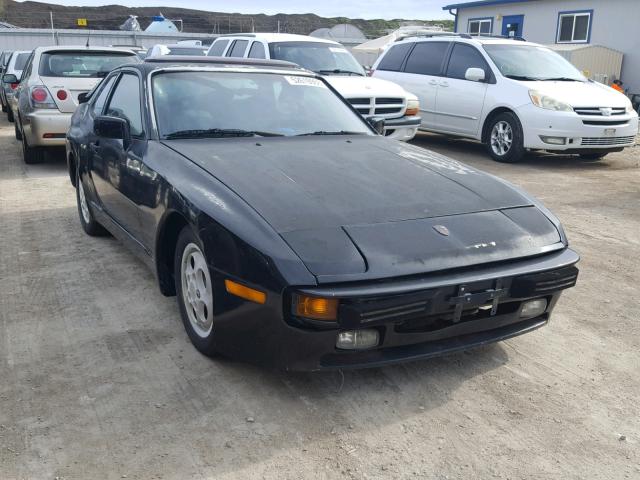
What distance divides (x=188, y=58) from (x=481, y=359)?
9.66 feet

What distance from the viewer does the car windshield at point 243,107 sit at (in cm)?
426

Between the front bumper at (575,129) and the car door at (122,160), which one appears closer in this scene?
the car door at (122,160)

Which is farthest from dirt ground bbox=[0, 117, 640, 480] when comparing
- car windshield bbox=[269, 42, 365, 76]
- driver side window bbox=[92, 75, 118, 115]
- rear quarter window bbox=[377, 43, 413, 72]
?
rear quarter window bbox=[377, 43, 413, 72]

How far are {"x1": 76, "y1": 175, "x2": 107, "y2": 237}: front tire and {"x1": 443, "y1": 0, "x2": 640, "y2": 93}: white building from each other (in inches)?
715

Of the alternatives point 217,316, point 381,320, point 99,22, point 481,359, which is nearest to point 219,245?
point 217,316

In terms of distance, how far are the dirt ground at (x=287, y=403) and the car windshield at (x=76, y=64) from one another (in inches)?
204

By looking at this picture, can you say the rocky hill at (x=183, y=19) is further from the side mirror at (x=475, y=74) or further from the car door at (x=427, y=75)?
the side mirror at (x=475, y=74)

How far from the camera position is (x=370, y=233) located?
3.06 metres

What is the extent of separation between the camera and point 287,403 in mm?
3100

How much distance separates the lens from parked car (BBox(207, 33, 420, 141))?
9.71m

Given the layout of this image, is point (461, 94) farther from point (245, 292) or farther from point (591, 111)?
point (245, 292)

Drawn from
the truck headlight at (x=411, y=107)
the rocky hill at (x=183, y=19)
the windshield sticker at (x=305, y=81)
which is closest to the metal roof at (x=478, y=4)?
the truck headlight at (x=411, y=107)

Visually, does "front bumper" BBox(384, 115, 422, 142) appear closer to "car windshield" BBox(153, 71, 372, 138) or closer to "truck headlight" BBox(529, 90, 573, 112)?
"truck headlight" BBox(529, 90, 573, 112)

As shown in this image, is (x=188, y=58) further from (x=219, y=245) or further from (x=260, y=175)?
(x=219, y=245)
